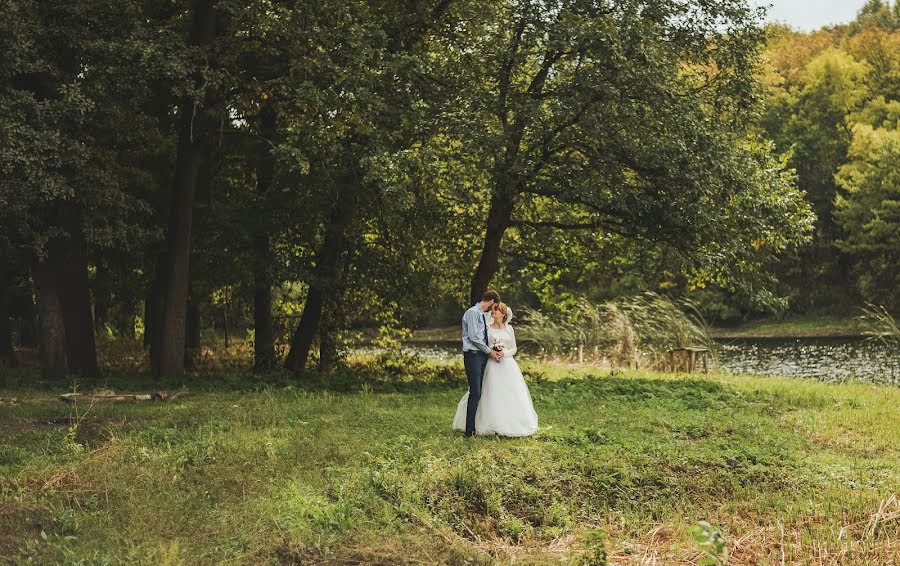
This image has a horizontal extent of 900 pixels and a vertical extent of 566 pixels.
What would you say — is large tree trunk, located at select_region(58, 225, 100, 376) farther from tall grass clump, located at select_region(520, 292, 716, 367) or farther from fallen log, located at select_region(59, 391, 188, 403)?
tall grass clump, located at select_region(520, 292, 716, 367)

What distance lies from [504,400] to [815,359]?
27.1 metres

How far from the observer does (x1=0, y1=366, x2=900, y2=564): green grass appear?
298 inches

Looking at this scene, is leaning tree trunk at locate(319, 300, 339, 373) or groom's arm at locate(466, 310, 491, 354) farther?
leaning tree trunk at locate(319, 300, 339, 373)

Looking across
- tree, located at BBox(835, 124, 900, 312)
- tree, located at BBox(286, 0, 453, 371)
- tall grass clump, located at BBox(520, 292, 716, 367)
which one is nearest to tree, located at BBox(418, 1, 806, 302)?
tree, located at BBox(286, 0, 453, 371)

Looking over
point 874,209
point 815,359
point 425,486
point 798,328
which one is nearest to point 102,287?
point 425,486

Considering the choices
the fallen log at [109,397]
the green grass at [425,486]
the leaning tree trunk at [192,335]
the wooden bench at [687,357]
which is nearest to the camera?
the green grass at [425,486]

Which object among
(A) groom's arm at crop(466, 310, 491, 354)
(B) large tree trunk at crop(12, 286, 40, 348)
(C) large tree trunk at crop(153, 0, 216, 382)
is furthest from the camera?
(B) large tree trunk at crop(12, 286, 40, 348)

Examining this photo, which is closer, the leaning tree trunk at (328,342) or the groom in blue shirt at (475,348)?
the groom in blue shirt at (475,348)

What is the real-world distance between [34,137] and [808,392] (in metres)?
14.6

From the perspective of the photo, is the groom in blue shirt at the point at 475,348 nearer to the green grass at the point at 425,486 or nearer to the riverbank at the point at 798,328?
the green grass at the point at 425,486

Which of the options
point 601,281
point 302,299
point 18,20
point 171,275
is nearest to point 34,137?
point 18,20

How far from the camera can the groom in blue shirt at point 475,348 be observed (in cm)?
1212

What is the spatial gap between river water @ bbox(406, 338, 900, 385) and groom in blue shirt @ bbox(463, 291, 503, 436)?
13637 millimetres

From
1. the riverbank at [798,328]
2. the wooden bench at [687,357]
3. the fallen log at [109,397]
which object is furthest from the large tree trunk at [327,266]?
the riverbank at [798,328]
